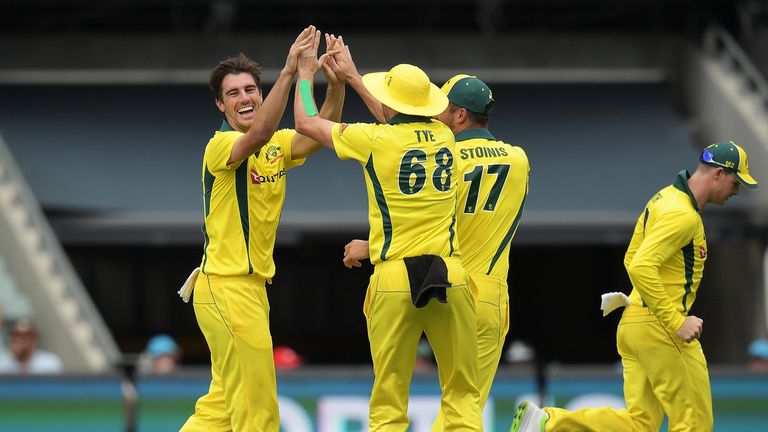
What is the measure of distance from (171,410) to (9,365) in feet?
11.0

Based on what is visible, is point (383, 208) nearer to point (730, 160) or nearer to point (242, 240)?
point (242, 240)

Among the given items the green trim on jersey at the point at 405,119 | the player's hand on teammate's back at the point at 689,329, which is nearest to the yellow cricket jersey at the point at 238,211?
the green trim on jersey at the point at 405,119

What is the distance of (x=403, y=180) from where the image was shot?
27.6 feet

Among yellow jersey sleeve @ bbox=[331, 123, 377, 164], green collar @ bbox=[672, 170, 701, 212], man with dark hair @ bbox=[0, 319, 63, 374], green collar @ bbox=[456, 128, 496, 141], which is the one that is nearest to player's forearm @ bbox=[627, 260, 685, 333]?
green collar @ bbox=[672, 170, 701, 212]

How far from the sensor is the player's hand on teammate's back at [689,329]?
30.1 feet

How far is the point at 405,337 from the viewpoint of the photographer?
8.48 m

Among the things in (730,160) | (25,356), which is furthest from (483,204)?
(25,356)

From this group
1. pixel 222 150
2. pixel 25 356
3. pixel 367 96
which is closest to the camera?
pixel 222 150

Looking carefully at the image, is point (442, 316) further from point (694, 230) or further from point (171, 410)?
point (171, 410)

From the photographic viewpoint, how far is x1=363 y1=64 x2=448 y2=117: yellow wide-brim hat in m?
8.47

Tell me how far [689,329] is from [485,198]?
1468mm

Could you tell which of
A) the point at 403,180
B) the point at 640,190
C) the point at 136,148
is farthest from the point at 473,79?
the point at 136,148

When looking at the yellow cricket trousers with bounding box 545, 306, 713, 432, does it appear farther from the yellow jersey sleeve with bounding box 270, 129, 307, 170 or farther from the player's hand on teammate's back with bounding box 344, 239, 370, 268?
the yellow jersey sleeve with bounding box 270, 129, 307, 170

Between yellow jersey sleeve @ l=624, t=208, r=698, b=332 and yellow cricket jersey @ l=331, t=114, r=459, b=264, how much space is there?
1.45 m
